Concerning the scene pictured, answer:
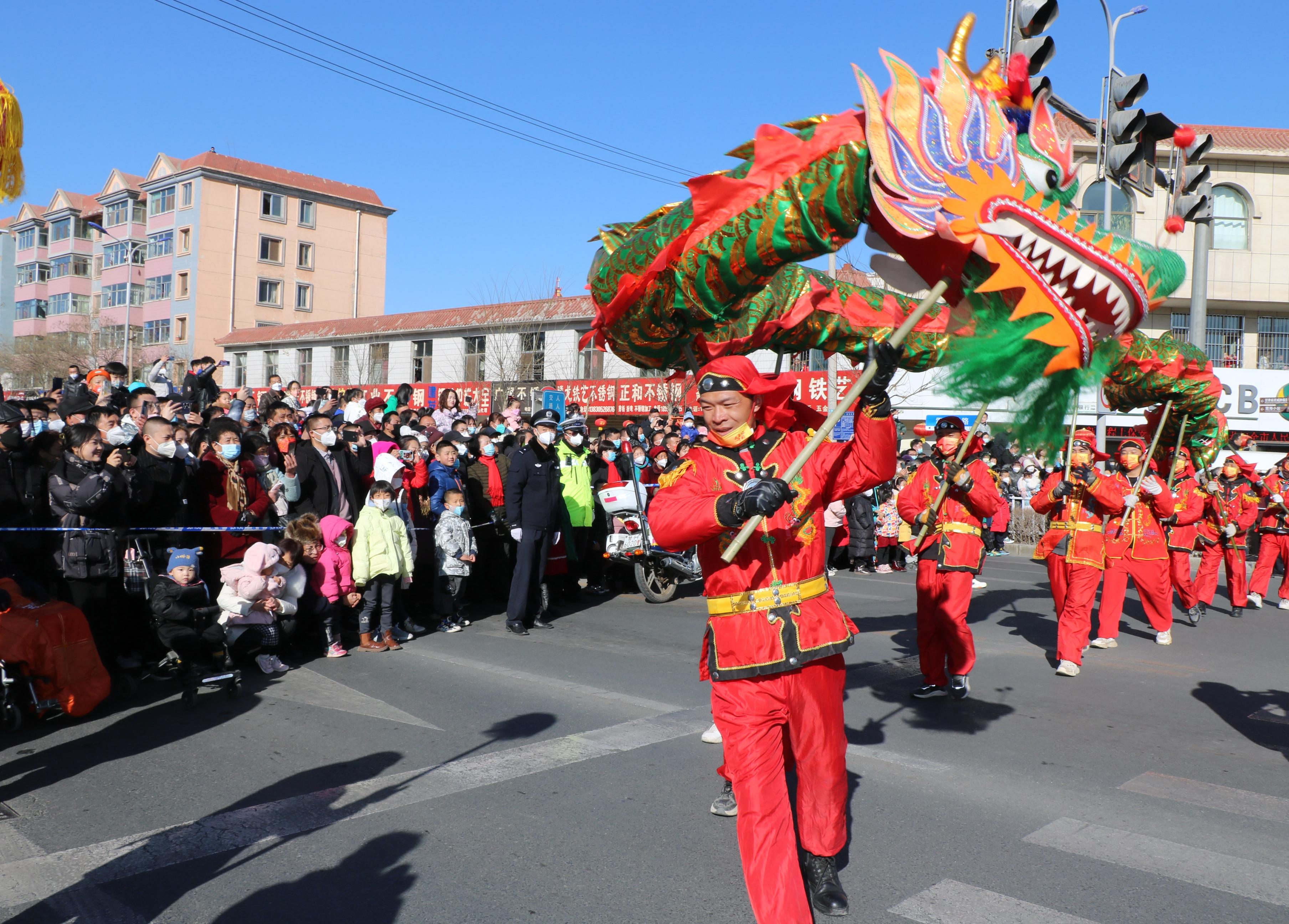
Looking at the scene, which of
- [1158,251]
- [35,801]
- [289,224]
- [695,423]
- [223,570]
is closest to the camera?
[1158,251]

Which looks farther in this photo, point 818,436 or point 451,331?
point 451,331

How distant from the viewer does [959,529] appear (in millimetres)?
7254

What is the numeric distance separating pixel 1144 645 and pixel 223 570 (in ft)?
26.3

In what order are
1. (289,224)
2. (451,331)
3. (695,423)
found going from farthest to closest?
(289,224)
(451,331)
(695,423)

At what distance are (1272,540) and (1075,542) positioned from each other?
21.2ft

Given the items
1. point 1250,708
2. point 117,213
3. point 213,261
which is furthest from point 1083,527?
point 117,213

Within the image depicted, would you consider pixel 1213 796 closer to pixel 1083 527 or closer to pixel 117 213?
pixel 1083 527

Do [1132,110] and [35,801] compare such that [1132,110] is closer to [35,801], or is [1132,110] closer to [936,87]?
[936,87]

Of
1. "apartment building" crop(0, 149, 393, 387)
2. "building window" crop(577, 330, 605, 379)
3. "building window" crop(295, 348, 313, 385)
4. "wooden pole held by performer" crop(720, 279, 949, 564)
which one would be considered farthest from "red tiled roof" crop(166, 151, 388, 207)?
"wooden pole held by performer" crop(720, 279, 949, 564)

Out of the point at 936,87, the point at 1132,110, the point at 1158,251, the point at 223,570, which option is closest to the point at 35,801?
the point at 223,570

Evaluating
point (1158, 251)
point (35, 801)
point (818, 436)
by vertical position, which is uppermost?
point (1158, 251)

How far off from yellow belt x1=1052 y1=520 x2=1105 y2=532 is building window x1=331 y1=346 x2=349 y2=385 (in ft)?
113

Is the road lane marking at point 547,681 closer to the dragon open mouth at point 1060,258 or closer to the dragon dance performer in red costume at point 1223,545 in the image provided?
the dragon open mouth at point 1060,258

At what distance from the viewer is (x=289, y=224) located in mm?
54125
